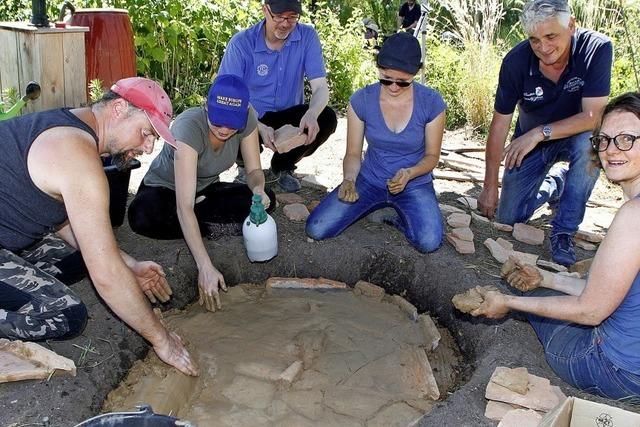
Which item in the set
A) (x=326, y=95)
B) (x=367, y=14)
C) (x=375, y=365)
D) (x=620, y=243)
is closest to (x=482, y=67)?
(x=326, y=95)

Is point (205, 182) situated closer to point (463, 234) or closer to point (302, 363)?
point (302, 363)

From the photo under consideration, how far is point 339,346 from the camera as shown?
3379mm

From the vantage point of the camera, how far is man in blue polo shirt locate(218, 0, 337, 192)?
15.3ft

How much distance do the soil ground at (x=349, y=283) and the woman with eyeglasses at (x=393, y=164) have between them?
0.12 meters

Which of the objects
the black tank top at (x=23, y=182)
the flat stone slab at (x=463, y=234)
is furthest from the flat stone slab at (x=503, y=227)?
the black tank top at (x=23, y=182)

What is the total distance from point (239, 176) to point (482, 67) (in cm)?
316

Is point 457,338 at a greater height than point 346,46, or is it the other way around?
point 346,46

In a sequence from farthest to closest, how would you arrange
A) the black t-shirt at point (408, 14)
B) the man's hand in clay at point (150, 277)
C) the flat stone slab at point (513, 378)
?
the black t-shirt at point (408, 14) → the man's hand in clay at point (150, 277) → the flat stone slab at point (513, 378)

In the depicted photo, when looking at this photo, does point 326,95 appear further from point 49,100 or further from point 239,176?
point 49,100

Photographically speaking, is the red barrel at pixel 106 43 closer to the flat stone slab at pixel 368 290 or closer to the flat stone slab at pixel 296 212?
the flat stone slab at pixel 296 212

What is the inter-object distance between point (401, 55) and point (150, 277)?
179cm

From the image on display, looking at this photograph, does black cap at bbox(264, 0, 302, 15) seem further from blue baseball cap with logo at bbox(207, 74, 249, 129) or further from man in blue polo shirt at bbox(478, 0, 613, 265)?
man in blue polo shirt at bbox(478, 0, 613, 265)

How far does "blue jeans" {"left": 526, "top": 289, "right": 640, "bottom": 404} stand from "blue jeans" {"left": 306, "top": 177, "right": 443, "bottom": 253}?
1095mm

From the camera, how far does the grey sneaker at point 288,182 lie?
506 centimetres
